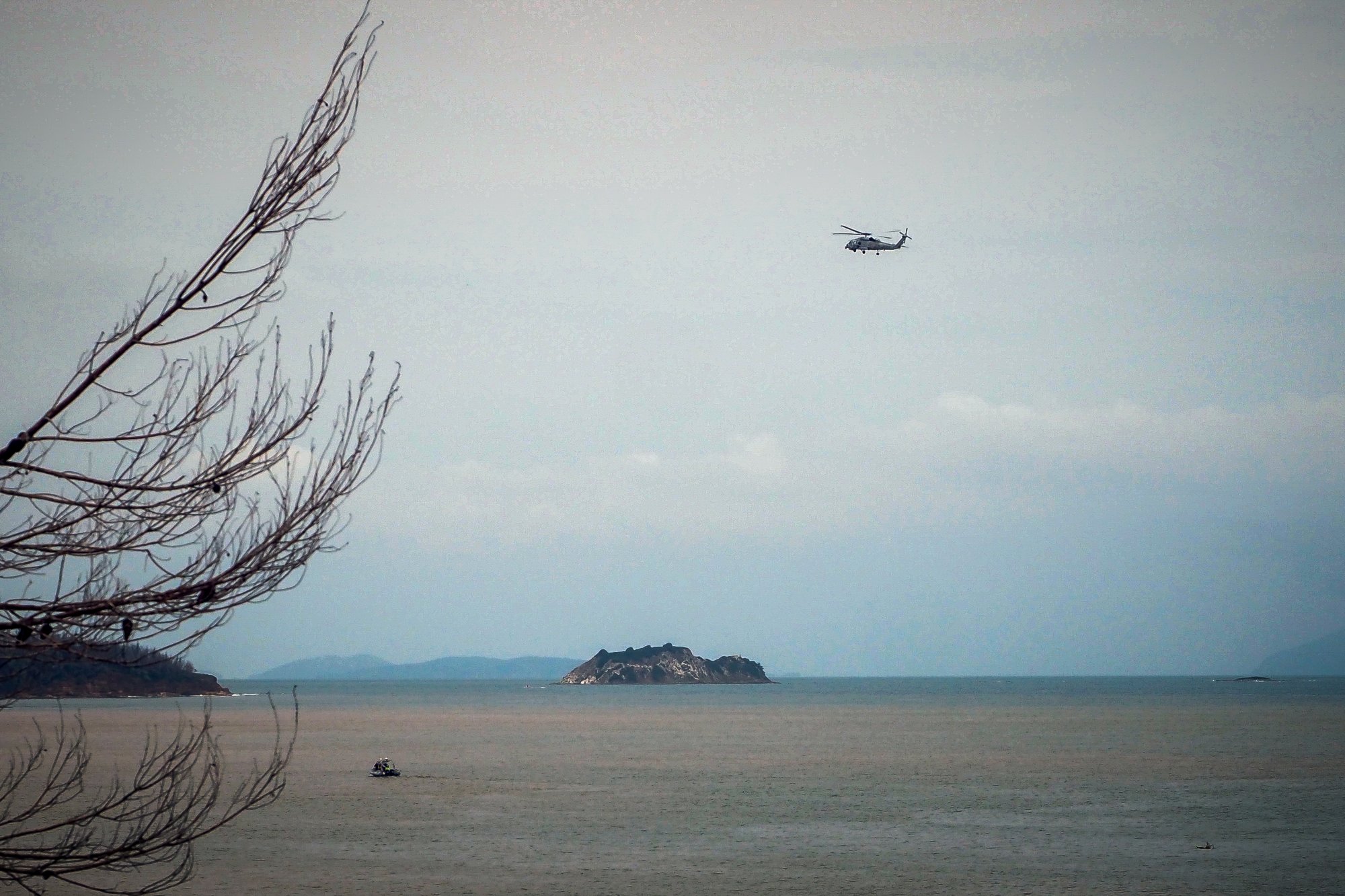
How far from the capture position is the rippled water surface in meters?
31.3

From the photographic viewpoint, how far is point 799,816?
43094 millimetres

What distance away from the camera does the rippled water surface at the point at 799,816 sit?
31.3 metres

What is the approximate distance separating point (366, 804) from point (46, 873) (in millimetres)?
43035

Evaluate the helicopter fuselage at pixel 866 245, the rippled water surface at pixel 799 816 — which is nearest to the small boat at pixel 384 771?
the rippled water surface at pixel 799 816

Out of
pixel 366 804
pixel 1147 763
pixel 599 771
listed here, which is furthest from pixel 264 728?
pixel 1147 763

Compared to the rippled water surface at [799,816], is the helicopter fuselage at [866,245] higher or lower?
higher

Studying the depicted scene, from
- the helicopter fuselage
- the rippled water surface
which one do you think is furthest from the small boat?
the helicopter fuselage

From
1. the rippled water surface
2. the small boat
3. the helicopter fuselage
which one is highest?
the helicopter fuselage

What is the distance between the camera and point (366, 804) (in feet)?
154

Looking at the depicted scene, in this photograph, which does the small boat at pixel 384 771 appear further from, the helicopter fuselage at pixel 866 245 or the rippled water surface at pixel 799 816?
the helicopter fuselage at pixel 866 245

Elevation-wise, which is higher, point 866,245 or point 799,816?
point 866,245

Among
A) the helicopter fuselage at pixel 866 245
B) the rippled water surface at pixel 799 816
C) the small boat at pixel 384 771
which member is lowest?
the rippled water surface at pixel 799 816

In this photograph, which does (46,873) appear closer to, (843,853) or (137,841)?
(137,841)

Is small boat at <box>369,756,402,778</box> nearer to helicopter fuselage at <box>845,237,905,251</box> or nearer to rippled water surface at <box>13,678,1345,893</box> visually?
rippled water surface at <box>13,678,1345,893</box>
